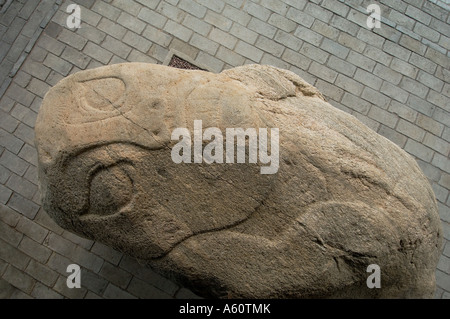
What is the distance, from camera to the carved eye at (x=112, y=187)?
6.85 feet

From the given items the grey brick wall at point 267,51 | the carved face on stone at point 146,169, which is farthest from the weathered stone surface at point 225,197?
the grey brick wall at point 267,51

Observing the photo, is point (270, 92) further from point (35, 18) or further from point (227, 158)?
point (35, 18)

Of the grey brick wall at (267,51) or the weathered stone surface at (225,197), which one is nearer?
the weathered stone surface at (225,197)

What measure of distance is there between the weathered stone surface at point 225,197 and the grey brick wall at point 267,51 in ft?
6.41

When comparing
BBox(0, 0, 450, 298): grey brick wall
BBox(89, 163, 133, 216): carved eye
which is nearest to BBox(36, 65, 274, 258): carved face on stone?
BBox(89, 163, 133, 216): carved eye

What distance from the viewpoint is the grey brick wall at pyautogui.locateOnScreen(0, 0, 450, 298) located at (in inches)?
155

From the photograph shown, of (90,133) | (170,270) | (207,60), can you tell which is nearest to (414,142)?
(207,60)

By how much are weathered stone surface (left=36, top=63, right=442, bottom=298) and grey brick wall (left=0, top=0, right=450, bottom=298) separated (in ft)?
6.41

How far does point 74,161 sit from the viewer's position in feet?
6.91

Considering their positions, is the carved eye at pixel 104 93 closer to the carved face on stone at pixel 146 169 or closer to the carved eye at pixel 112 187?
the carved face on stone at pixel 146 169

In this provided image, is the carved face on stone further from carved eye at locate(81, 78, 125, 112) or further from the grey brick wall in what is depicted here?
the grey brick wall

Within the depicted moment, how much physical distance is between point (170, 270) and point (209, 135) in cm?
81

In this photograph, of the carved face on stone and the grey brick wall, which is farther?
the grey brick wall

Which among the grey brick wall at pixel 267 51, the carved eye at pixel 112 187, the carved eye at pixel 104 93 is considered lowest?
the carved eye at pixel 112 187
